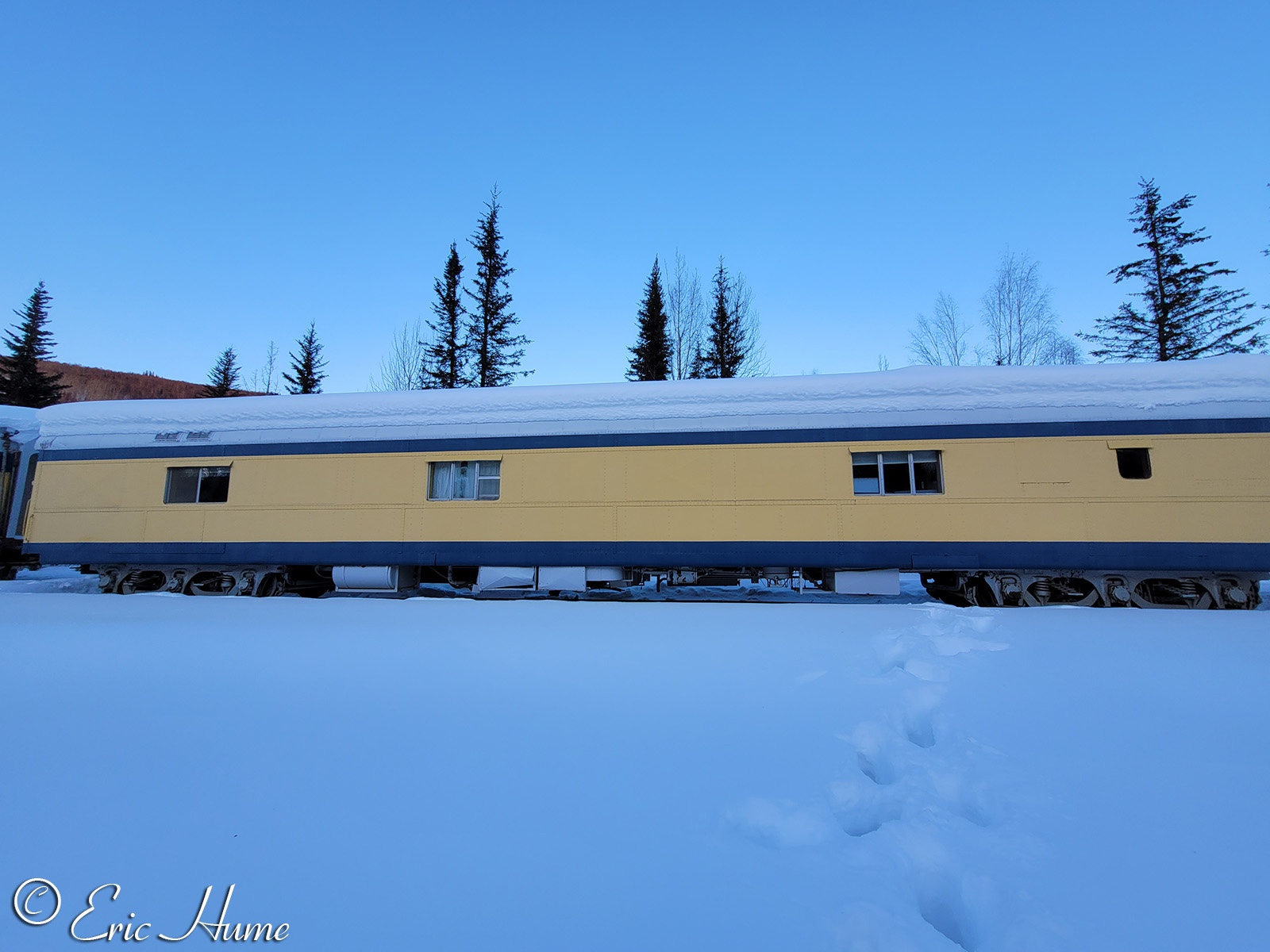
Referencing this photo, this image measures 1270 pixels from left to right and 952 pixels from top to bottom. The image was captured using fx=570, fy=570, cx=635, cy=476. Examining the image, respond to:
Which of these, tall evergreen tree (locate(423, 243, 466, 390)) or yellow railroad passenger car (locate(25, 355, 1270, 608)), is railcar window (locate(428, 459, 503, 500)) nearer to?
yellow railroad passenger car (locate(25, 355, 1270, 608))

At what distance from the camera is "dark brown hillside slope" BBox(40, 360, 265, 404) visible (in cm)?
5266

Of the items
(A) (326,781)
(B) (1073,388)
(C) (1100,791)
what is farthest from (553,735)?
(B) (1073,388)

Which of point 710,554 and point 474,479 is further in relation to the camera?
point 474,479

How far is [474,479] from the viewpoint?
862cm

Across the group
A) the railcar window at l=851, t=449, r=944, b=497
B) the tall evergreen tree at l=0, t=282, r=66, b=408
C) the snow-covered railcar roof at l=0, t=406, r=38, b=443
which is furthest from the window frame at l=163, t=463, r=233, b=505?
the tall evergreen tree at l=0, t=282, r=66, b=408

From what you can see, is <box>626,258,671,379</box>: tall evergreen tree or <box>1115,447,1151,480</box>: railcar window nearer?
<box>1115,447,1151,480</box>: railcar window

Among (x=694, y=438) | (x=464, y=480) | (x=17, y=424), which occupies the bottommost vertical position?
(x=464, y=480)

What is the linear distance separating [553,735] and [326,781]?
1.00m

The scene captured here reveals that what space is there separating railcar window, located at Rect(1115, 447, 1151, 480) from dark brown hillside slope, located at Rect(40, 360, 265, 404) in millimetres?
63523

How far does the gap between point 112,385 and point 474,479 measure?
224 ft

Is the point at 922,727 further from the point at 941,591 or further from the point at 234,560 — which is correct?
the point at 234,560

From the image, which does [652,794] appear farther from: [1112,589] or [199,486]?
[199,486]

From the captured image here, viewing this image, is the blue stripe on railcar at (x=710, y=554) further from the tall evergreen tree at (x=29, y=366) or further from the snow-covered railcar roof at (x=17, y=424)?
the tall evergreen tree at (x=29, y=366)

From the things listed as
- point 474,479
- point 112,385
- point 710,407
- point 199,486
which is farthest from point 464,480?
point 112,385
